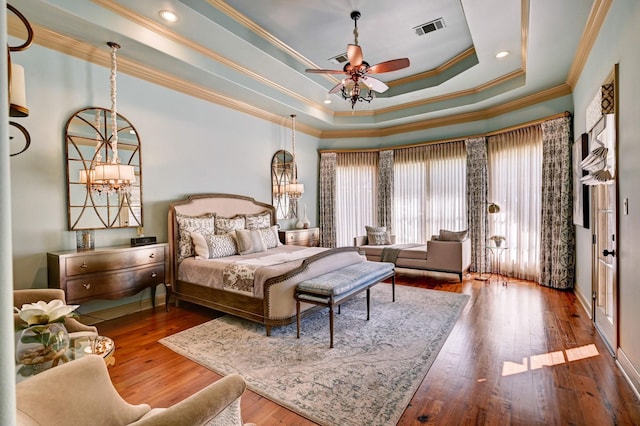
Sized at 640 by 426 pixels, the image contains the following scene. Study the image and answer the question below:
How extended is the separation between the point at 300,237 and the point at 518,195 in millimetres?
4052

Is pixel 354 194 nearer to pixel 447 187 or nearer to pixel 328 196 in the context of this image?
pixel 328 196

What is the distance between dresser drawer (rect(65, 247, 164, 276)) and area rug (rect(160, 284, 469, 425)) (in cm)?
103

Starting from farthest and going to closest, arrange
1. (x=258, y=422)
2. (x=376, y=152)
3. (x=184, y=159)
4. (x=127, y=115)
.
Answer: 1. (x=376, y=152)
2. (x=184, y=159)
3. (x=127, y=115)
4. (x=258, y=422)

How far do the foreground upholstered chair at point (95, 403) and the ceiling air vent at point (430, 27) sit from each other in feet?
14.4

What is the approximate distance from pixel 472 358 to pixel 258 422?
1.88 m

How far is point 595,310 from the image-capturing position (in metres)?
3.39

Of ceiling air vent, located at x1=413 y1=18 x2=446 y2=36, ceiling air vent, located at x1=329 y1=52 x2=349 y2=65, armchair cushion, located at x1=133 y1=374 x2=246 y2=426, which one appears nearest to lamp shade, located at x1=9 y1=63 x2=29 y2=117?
armchair cushion, located at x1=133 y1=374 x2=246 y2=426

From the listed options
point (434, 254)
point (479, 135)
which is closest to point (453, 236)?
point (434, 254)

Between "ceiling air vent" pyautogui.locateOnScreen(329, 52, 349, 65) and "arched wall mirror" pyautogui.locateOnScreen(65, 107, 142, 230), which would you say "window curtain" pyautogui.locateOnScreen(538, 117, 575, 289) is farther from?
"arched wall mirror" pyautogui.locateOnScreen(65, 107, 142, 230)

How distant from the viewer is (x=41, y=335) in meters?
1.35

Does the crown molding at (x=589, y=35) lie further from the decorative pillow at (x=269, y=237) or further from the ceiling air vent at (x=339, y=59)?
the decorative pillow at (x=269, y=237)

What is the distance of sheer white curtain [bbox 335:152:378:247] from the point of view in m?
7.32

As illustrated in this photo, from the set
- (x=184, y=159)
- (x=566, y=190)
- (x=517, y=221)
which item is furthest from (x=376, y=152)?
(x=184, y=159)

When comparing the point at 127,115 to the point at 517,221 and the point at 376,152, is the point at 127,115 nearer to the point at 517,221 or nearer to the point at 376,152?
the point at 376,152
